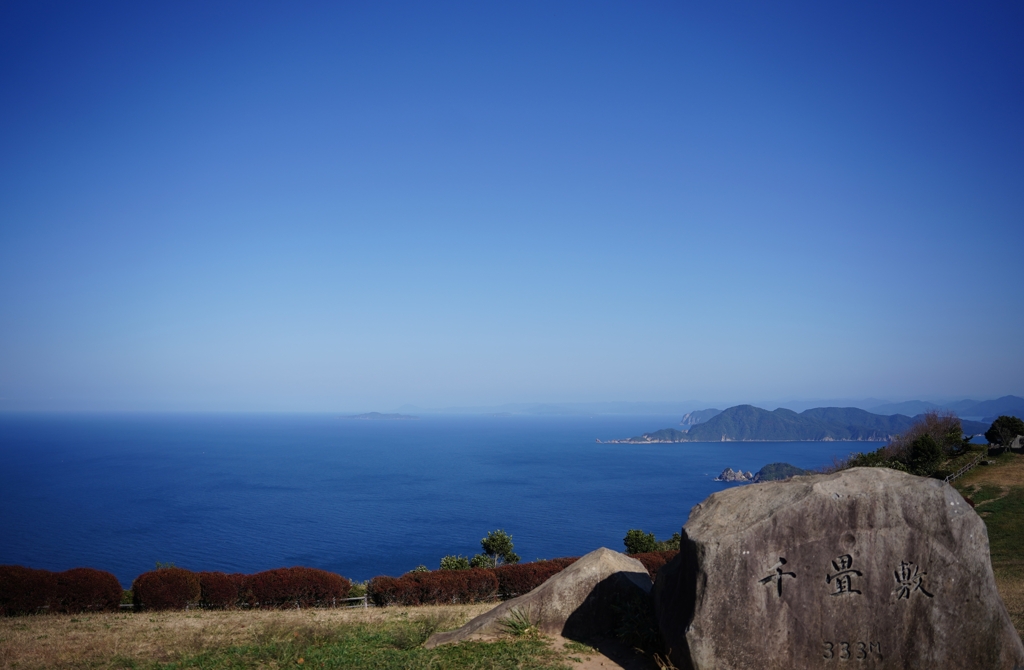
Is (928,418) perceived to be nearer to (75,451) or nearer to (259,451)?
(259,451)

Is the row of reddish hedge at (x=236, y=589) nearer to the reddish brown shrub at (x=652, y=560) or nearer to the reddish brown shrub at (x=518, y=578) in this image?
the reddish brown shrub at (x=518, y=578)

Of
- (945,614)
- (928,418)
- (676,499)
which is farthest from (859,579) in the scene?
(676,499)

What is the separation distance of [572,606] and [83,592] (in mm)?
12948

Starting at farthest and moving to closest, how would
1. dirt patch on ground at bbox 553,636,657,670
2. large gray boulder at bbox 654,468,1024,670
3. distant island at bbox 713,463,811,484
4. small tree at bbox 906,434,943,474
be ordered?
distant island at bbox 713,463,811,484
small tree at bbox 906,434,943,474
dirt patch on ground at bbox 553,636,657,670
large gray boulder at bbox 654,468,1024,670

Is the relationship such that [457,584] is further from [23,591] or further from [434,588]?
[23,591]

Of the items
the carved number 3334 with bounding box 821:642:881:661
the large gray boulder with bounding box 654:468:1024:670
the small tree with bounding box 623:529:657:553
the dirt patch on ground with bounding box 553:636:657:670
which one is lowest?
the small tree with bounding box 623:529:657:553

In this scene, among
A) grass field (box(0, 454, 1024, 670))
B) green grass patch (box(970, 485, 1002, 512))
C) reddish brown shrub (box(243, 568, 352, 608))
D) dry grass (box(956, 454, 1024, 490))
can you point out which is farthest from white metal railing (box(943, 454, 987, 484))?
reddish brown shrub (box(243, 568, 352, 608))

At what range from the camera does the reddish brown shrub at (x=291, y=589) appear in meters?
17.1

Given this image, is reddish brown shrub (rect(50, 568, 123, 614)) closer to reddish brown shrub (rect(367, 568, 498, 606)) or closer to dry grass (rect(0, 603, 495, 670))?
dry grass (rect(0, 603, 495, 670))

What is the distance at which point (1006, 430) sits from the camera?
129ft

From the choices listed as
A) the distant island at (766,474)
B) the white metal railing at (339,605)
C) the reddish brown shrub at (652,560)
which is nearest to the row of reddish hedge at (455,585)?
the white metal railing at (339,605)

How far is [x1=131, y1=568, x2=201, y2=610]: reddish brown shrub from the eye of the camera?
16.2m

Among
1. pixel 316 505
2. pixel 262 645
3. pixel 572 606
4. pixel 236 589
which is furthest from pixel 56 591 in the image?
pixel 316 505

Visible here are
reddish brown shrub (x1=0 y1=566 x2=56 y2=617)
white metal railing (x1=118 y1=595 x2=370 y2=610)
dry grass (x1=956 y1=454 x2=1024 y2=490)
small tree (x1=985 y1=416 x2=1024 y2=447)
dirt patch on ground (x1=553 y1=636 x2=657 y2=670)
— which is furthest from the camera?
small tree (x1=985 y1=416 x2=1024 y2=447)
